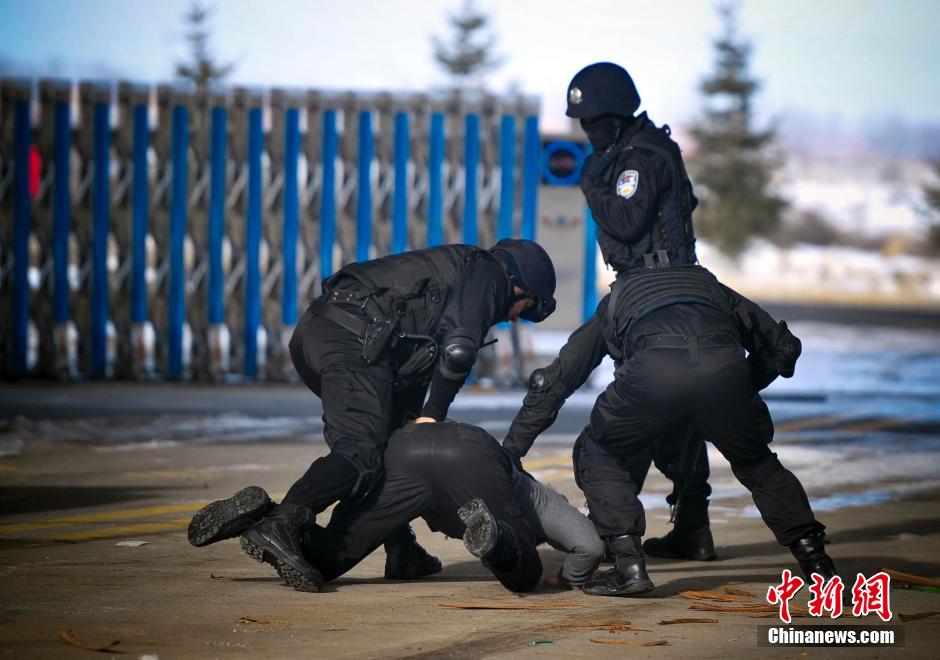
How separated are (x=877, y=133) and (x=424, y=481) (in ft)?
388

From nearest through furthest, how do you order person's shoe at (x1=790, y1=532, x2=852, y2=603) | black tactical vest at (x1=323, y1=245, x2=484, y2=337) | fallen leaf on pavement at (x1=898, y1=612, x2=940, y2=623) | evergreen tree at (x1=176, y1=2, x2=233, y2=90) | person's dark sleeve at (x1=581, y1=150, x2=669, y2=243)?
fallen leaf on pavement at (x1=898, y1=612, x2=940, y2=623)
person's shoe at (x1=790, y1=532, x2=852, y2=603)
person's dark sleeve at (x1=581, y1=150, x2=669, y2=243)
black tactical vest at (x1=323, y1=245, x2=484, y2=337)
evergreen tree at (x1=176, y1=2, x2=233, y2=90)

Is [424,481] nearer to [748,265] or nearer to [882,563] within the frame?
[882,563]

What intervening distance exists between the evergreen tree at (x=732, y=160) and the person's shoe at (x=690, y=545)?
62680 millimetres

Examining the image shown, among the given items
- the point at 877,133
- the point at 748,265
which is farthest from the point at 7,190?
the point at 877,133

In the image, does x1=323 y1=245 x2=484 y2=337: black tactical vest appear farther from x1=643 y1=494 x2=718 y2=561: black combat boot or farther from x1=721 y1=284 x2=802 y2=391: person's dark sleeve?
x1=643 y1=494 x2=718 y2=561: black combat boot

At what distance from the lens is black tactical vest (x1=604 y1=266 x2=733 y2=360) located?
5.55 m

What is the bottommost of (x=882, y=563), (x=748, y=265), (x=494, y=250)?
(x=882, y=563)

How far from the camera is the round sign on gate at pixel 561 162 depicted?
14.5m

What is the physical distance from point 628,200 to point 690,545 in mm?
1643

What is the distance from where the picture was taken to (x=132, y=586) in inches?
211

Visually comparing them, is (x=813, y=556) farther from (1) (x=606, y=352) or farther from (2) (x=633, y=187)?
(2) (x=633, y=187)

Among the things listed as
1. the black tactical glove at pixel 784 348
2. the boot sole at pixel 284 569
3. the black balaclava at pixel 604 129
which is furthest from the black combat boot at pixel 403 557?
the black balaclava at pixel 604 129

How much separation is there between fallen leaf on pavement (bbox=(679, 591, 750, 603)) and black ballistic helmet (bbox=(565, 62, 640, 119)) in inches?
76.3

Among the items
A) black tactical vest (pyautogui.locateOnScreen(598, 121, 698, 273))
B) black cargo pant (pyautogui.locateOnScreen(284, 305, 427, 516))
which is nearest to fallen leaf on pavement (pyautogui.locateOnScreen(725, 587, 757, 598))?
black tactical vest (pyautogui.locateOnScreen(598, 121, 698, 273))
